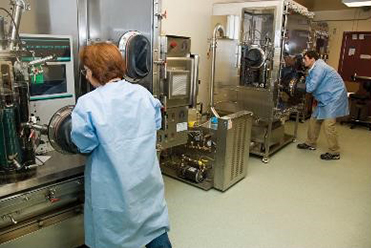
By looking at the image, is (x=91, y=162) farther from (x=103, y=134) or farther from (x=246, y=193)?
(x=246, y=193)

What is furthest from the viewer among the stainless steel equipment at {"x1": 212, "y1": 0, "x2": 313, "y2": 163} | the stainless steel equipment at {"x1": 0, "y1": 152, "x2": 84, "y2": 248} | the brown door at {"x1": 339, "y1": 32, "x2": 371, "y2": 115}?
the brown door at {"x1": 339, "y1": 32, "x2": 371, "y2": 115}

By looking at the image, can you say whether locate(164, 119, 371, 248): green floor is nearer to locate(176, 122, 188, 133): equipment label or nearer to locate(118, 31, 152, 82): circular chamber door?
locate(176, 122, 188, 133): equipment label

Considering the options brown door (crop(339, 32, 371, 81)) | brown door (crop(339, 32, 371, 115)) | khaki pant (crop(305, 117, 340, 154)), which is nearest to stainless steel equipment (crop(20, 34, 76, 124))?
khaki pant (crop(305, 117, 340, 154))

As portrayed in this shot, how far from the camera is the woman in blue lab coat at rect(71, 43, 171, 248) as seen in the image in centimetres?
138

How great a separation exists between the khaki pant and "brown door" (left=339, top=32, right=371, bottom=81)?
348 centimetres

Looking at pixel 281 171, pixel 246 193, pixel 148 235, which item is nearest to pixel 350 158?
pixel 281 171

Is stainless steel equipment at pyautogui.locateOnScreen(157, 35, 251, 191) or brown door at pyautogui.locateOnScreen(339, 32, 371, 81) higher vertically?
brown door at pyautogui.locateOnScreen(339, 32, 371, 81)

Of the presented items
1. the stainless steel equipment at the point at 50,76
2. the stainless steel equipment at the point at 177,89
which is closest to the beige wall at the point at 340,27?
the stainless steel equipment at the point at 177,89

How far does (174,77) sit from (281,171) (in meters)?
2.16

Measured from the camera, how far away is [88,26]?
2176 mm

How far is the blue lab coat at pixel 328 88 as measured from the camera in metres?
4.18

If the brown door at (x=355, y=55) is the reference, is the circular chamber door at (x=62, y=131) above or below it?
below

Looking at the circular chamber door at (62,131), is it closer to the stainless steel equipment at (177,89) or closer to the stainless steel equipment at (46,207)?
the stainless steel equipment at (46,207)

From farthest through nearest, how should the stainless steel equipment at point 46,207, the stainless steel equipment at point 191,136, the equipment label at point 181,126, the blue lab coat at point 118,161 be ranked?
1. the equipment label at point 181,126
2. the stainless steel equipment at point 191,136
3. the stainless steel equipment at point 46,207
4. the blue lab coat at point 118,161
